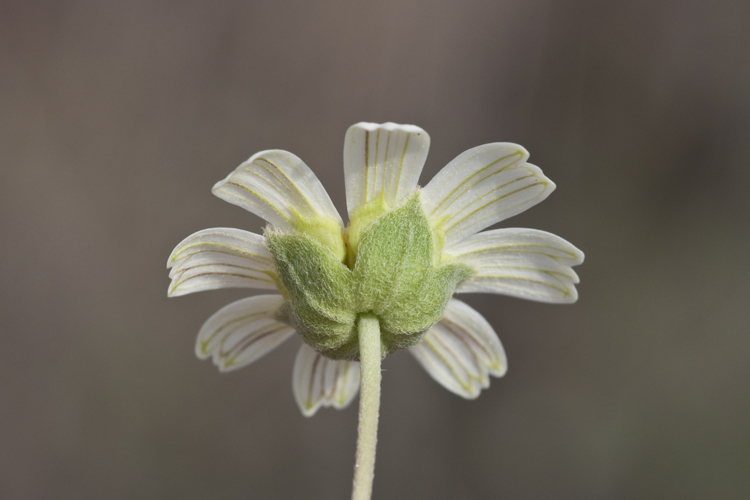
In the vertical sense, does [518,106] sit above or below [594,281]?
above

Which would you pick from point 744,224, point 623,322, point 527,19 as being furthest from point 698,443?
point 527,19

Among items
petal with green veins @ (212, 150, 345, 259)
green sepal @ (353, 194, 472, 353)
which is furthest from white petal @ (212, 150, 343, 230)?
green sepal @ (353, 194, 472, 353)

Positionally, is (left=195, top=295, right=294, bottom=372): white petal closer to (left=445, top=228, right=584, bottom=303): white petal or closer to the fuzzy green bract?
the fuzzy green bract

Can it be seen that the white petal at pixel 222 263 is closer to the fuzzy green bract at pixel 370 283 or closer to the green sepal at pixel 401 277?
the fuzzy green bract at pixel 370 283

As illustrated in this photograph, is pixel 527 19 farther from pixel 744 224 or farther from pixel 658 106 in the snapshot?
pixel 744 224

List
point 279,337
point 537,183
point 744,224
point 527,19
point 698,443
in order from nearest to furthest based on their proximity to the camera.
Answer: point 537,183
point 279,337
point 698,443
point 744,224
point 527,19

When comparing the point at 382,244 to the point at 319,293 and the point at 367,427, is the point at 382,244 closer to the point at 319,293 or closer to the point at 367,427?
the point at 319,293

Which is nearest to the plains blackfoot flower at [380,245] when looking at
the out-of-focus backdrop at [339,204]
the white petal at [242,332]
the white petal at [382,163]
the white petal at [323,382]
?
the white petal at [382,163]

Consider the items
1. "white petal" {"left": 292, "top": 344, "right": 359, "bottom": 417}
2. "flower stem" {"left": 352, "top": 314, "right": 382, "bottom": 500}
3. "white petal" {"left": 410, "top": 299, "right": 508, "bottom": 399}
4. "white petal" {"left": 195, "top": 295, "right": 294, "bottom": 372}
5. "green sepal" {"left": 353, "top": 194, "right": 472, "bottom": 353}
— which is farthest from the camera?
"white petal" {"left": 292, "top": 344, "right": 359, "bottom": 417}
